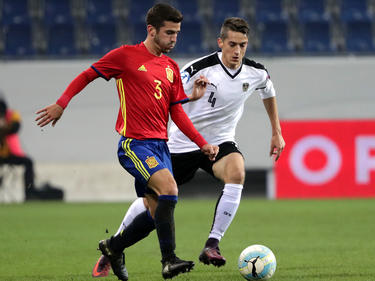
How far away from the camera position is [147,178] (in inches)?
194

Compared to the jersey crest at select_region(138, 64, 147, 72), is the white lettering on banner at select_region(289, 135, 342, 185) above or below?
below

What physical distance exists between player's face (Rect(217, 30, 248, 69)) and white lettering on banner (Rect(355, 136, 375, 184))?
9.13m

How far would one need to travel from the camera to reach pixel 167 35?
5.04m

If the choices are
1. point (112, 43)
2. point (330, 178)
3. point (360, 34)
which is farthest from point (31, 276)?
point (360, 34)

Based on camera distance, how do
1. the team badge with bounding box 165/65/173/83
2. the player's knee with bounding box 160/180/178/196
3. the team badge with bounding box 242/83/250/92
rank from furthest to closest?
the team badge with bounding box 242/83/250/92
the team badge with bounding box 165/65/173/83
the player's knee with bounding box 160/180/178/196

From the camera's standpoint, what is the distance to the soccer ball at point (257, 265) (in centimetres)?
505

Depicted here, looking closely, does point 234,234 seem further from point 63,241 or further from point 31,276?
point 31,276

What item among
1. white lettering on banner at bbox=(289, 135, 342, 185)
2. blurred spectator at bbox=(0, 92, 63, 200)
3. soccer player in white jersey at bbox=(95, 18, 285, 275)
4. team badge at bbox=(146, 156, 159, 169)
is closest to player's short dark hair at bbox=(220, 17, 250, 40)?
soccer player in white jersey at bbox=(95, 18, 285, 275)

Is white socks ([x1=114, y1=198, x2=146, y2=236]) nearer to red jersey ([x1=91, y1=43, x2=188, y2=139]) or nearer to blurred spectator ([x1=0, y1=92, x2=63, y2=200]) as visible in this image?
red jersey ([x1=91, y1=43, x2=188, y2=139])

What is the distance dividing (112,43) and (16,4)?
236 centimetres

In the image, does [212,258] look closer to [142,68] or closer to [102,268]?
[102,268]

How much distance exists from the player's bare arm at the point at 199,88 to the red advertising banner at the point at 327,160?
941 cm

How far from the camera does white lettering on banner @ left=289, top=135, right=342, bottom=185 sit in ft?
48.8

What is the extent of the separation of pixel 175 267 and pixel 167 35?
151 cm
